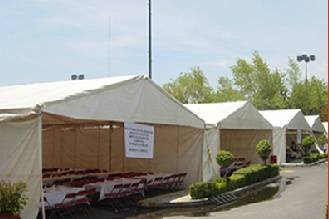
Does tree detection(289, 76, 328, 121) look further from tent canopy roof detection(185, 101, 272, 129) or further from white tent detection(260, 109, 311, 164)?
tent canopy roof detection(185, 101, 272, 129)

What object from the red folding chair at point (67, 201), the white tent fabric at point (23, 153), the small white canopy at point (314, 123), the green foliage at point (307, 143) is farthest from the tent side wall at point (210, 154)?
the small white canopy at point (314, 123)

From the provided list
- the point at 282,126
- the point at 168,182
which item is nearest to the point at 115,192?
the point at 168,182

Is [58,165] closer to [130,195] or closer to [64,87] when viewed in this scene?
[130,195]

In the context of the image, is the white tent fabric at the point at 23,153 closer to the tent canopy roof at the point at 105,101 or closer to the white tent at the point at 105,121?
the white tent at the point at 105,121

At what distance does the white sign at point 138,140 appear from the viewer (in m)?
14.1

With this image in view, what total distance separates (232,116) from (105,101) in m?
9.30

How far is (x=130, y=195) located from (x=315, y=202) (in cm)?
551

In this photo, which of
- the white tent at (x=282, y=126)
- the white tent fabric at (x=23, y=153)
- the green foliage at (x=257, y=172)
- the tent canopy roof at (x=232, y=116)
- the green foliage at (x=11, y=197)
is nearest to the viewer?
the green foliage at (x=11, y=197)

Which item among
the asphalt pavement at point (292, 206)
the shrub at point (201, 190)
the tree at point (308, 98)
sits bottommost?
the asphalt pavement at point (292, 206)

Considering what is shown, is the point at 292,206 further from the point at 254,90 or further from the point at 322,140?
the point at 254,90

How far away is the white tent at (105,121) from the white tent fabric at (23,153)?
0.04m

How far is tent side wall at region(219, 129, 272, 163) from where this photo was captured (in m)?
26.7

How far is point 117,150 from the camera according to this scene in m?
20.1

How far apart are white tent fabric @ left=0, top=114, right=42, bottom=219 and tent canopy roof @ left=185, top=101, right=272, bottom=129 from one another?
31.1 ft
